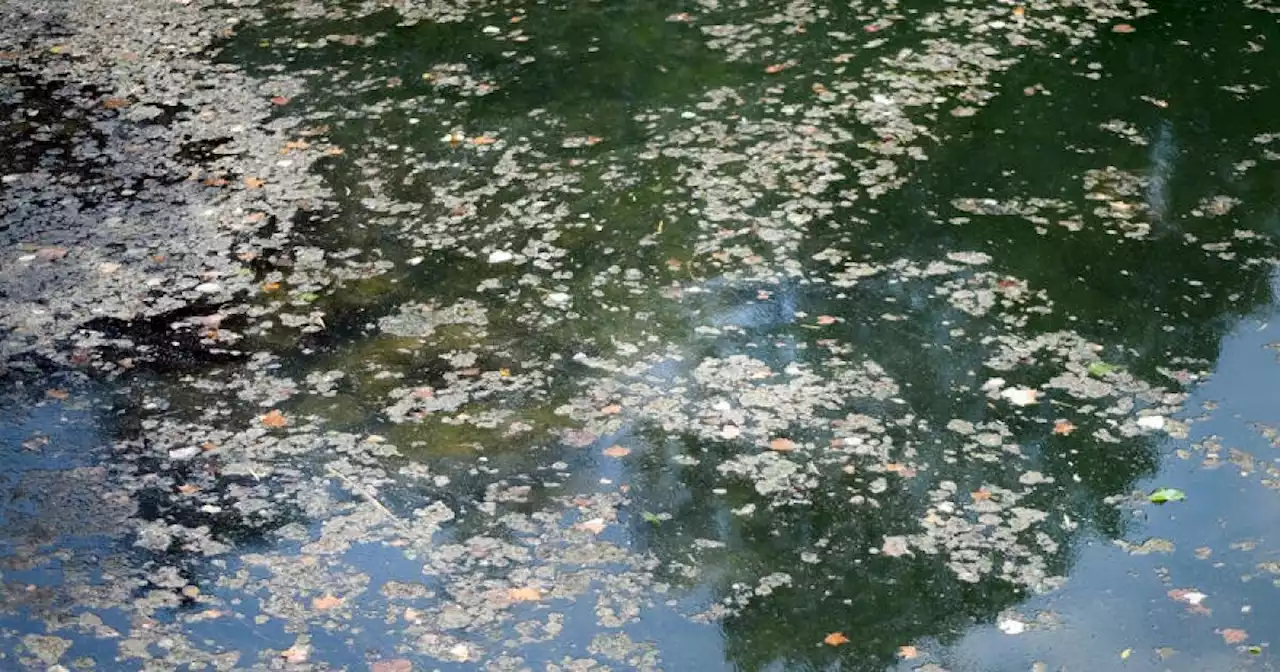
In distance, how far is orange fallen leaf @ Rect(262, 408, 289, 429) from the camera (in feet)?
15.4

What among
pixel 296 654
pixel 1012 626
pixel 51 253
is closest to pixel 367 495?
pixel 296 654

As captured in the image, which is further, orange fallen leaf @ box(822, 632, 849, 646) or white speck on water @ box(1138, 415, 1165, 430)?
white speck on water @ box(1138, 415, 1165, 430)

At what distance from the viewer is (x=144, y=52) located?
7832 mm

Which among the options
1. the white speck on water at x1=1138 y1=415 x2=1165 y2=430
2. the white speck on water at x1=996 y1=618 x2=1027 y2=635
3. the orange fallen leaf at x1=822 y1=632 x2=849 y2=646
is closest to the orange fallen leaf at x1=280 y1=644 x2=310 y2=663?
the orange fallen leaf at x1=822 y1=632 x2=849 y2=646

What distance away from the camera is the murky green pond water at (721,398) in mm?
3883

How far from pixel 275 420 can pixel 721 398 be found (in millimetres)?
1397

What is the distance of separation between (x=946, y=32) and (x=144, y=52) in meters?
4.14

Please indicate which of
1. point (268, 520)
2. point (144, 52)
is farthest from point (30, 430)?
point (144, 52)

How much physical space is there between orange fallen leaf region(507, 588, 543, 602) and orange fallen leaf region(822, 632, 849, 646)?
2.45 ft

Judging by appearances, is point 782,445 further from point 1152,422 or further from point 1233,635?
point 1233,635

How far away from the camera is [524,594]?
3.95 m

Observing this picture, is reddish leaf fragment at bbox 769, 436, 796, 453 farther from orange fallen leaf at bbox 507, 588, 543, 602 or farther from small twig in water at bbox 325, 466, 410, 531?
small twig in water at bbox 325, 466, 410, 531

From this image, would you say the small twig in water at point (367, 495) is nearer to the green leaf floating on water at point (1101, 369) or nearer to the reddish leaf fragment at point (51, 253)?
the reddish leaf fragment at point (51, 253)

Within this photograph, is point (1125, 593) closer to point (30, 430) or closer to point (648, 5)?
point (30, 430)
